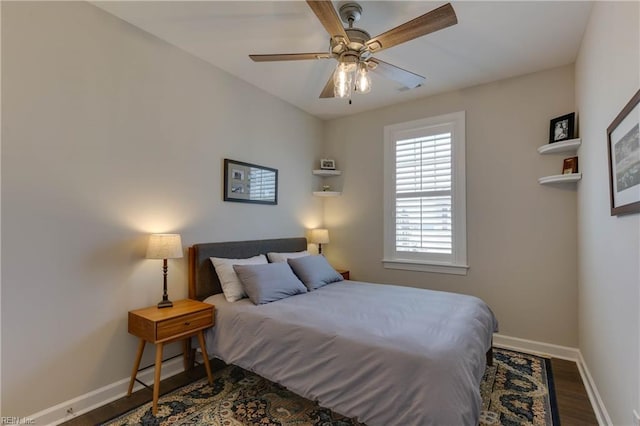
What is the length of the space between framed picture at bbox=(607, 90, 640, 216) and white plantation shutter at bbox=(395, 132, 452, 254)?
6.08 ft

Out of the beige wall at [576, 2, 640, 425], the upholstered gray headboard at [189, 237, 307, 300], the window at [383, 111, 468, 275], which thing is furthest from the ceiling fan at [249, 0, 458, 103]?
the upholstered gray headboard at [189, 237, 307, 300]

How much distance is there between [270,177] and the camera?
3723 millimetres

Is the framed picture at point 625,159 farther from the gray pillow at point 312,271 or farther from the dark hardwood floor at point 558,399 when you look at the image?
the gray pillow at point 312,271

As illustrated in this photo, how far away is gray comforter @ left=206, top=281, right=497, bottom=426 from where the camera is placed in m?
1.54

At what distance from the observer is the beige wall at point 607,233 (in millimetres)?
1500

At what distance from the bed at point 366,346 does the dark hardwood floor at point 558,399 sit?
0.45m

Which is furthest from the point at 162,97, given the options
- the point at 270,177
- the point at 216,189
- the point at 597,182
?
the point at 597,182

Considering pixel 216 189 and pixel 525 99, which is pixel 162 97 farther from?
pixel 525 99

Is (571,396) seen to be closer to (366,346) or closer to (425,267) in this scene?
(425,267)

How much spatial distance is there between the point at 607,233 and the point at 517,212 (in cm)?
131

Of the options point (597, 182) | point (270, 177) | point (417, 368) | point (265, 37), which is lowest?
point (417, 368)

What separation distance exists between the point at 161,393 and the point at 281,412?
997 millimetres

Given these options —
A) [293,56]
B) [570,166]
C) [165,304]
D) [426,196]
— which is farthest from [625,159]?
[165,304]

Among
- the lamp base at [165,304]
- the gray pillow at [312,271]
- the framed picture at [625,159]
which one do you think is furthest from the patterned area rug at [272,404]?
the framed picture at [625,159]
